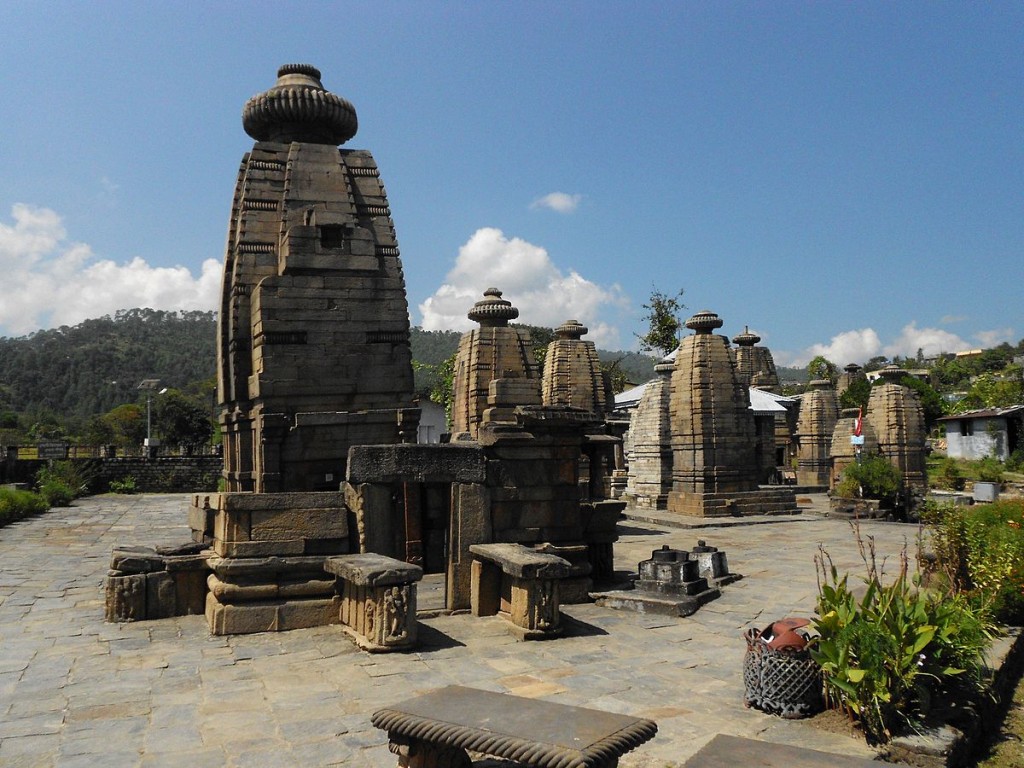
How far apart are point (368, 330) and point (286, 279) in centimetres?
122

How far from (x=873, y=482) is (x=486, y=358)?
9.79 m

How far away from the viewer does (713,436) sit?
1984 centimetres

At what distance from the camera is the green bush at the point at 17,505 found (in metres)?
20.1

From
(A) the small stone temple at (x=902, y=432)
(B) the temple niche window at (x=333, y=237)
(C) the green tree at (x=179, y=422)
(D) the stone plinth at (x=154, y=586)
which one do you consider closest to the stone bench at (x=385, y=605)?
(D) the stone plinth at (x=154, y=586)

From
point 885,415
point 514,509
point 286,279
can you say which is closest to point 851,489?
point 885,415

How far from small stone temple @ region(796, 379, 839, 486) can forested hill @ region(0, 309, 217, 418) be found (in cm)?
7197

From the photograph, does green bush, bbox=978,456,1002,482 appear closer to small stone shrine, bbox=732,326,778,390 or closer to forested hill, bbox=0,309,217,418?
small stone shrine, bbox=732,326,778,390

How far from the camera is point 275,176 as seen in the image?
11.5 m

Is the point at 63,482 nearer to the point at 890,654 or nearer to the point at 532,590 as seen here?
the point at 532,590

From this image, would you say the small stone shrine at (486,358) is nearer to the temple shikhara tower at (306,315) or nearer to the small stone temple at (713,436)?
the small stone temple at (713,436)

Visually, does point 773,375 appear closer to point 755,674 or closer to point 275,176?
point 275,176

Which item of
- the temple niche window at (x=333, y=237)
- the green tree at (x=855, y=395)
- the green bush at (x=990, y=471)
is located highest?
the green tree at (x=855, y=395)

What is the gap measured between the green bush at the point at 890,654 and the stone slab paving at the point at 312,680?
282mm

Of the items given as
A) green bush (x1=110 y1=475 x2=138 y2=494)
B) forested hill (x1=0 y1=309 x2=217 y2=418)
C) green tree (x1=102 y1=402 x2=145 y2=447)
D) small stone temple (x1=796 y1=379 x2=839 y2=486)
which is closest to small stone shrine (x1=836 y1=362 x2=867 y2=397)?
small stone temple (x1=796 y1=379 x2=839 y2=486)
